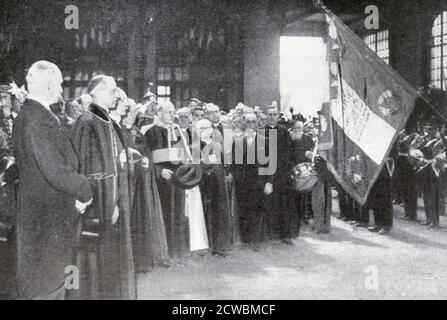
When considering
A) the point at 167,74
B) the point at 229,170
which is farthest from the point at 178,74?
the point at 229,170

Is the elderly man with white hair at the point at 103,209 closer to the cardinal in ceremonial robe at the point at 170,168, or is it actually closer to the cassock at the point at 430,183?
the cardinal in ceremonial robe at the point at 170,168

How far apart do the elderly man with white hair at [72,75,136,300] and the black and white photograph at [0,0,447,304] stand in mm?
11

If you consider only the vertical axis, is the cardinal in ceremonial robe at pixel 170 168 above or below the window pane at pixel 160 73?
below

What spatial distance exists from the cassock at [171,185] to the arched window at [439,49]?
8961 mm

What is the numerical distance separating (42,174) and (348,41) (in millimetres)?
3396

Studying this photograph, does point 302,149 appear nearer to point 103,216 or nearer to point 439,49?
point 103,216

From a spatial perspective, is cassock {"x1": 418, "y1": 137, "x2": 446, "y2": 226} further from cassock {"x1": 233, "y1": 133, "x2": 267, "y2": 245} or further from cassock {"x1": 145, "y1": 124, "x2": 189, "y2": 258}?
cassock {"x1": 145, "y1": 124, "x2": 189, "y2": 258}

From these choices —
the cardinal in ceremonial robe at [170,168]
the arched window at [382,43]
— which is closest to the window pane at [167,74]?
the arched window at [382,43]

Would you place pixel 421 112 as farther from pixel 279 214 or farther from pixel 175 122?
pixel 175 122

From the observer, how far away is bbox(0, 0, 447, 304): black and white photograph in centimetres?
402

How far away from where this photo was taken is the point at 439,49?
13.7 m

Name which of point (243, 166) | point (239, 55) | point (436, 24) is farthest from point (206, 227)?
point (436, 24)

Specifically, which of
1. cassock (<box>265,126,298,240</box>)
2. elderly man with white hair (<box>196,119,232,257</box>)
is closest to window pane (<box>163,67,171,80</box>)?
cassock (<box>265,126,298,240</box>)

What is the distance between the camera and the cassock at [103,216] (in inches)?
161
